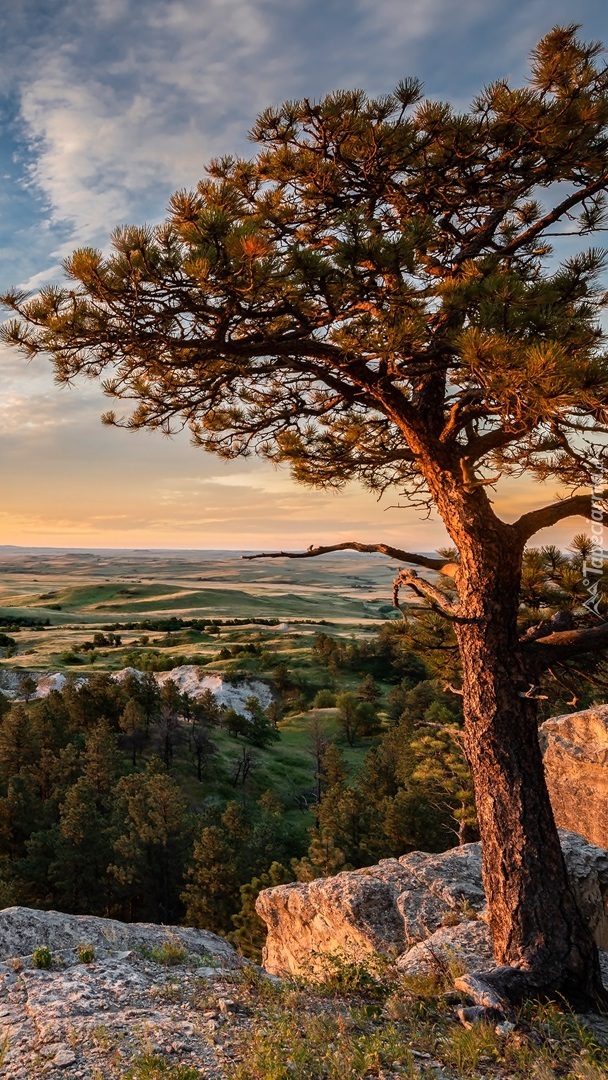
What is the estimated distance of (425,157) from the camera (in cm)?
808

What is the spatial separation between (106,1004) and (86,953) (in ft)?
4.69

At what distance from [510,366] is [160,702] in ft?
181

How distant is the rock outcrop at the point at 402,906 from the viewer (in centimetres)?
904

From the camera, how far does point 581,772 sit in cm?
1348

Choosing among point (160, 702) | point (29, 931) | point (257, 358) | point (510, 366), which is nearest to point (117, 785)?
point (160, 702)

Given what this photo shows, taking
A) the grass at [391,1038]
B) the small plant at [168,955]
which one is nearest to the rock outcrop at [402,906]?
the grass at [391,1038]

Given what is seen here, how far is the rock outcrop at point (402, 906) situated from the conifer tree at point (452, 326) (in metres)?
2.58

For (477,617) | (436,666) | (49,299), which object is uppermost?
(49,299)

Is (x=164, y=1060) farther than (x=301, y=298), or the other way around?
(x=301, y=298)

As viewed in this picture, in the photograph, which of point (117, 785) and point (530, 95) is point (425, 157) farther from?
point (117, 785)

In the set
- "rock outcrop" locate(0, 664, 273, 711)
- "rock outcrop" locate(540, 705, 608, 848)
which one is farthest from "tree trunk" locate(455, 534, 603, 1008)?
"rock outcrop" locate(0, 664, 273, 711)

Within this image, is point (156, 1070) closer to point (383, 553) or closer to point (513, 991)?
A: point (513, 991)

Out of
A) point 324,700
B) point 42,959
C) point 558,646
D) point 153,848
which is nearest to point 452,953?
point 558,646

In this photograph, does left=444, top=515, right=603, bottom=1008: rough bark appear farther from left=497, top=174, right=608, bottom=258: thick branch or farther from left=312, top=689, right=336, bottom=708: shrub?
left=312, top=689, right=336, bottom=708: shrub
